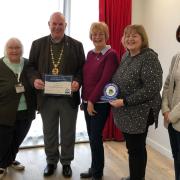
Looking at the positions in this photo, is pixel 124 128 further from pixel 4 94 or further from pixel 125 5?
pixel 125 5

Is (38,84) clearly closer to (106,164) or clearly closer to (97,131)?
(97,131)

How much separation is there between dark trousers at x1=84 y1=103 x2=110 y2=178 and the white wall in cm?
115

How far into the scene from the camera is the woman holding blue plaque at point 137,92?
2248 mm

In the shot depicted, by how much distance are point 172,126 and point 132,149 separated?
1.34ft

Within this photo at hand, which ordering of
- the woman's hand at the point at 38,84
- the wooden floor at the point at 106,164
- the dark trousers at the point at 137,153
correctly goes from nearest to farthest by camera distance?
1. the dark trousers at the point at 137,153
2. the woman's hand at the point at 38,84
3. the wooden floor at the point at 106,164

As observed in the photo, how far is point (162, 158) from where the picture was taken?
3.59 m

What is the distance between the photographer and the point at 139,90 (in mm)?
2279

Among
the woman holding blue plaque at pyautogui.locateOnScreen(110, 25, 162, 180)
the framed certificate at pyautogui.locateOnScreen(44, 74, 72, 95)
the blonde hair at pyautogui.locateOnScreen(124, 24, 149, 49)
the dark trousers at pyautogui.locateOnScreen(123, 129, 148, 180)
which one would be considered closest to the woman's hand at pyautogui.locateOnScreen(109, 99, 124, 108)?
the woman holding blue plaque at pyautogui.locateOnScreen(110, 25, 162, 180)

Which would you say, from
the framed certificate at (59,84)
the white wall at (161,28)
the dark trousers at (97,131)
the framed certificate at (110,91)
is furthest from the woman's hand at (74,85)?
the white wall at (161,28)

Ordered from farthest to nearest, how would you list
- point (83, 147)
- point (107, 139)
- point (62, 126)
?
point (107, 139) < point (83, 147) < point (62, 126)

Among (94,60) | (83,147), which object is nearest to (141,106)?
(94,60)

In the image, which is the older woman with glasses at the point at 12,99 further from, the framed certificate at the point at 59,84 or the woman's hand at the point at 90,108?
the woman's hand at the point at 90,108

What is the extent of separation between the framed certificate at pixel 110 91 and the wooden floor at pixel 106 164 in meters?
0.97

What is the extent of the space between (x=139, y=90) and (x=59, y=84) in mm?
821
